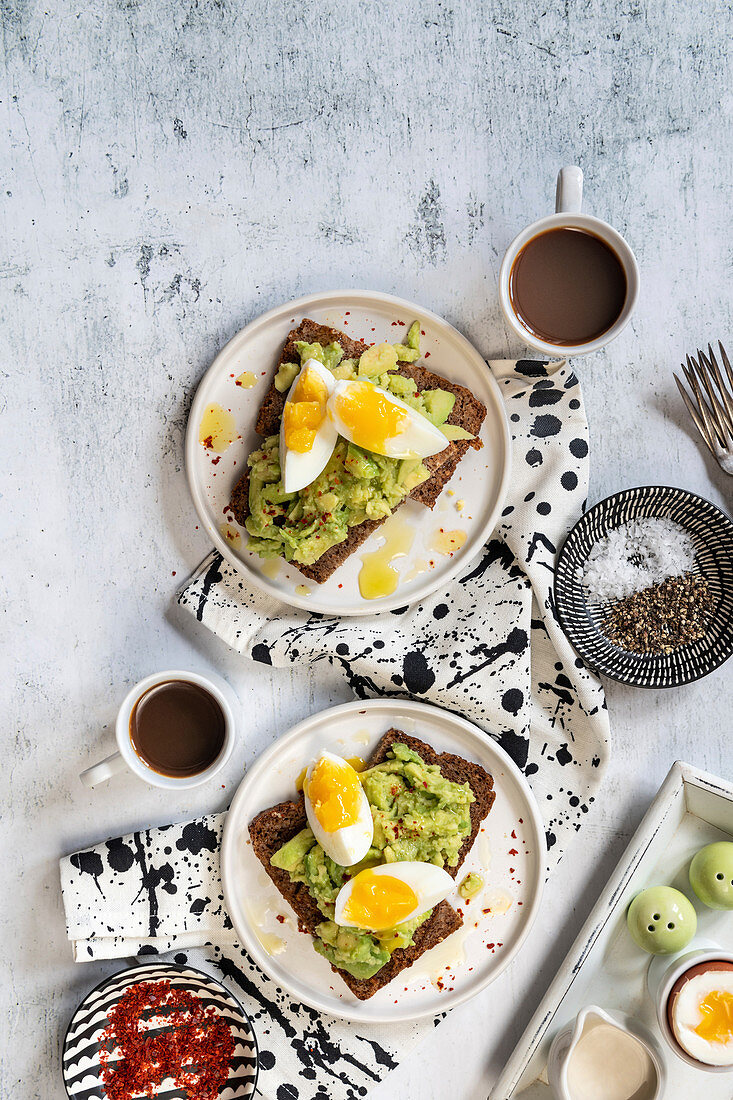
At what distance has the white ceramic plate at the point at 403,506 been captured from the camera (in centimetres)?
235

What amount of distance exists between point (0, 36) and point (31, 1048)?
303cm

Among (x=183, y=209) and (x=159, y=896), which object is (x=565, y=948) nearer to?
(x=159, y=896)

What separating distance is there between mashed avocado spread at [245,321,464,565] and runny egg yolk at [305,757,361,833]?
588 mm

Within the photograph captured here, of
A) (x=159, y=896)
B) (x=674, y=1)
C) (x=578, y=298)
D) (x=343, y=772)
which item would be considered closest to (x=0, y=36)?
(x=578, y=298)

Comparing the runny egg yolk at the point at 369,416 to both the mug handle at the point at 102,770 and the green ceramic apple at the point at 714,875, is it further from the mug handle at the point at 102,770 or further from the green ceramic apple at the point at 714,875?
the green ceramic apple at the point at 714,875

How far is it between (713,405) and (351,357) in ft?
3.71

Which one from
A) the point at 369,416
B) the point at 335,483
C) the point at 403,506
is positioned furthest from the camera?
the point at 403,506

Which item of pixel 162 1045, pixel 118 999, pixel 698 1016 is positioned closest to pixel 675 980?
pixel 698 1016

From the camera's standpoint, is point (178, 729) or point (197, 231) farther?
point (197, 231)

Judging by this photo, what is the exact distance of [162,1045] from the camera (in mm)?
2357

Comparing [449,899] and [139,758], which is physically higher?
[139,758]

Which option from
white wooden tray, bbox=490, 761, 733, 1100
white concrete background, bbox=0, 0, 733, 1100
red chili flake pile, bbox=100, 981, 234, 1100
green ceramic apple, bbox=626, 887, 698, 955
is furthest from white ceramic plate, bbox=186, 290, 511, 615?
red chili flake pile, bbox=100, 981, 234, 1100

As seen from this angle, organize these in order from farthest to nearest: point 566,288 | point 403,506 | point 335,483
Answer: point 403,506, point 566,288, point 335,483

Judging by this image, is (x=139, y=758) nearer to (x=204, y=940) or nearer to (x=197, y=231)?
(x=204, y=940)
